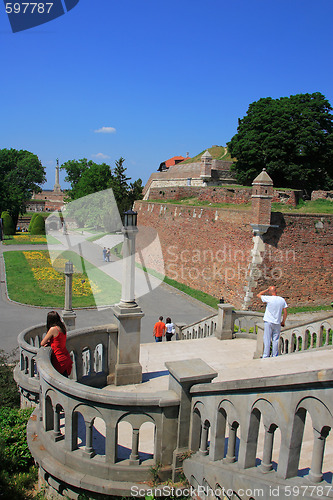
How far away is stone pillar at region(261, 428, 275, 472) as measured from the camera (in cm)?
321

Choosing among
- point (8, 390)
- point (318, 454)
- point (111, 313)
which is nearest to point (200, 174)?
point (111, 313)

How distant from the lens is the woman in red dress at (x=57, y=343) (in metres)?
5.28

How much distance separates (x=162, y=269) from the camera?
27953mm

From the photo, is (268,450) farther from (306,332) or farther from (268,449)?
(306,332)

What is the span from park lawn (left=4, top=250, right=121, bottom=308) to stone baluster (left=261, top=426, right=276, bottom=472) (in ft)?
52.8

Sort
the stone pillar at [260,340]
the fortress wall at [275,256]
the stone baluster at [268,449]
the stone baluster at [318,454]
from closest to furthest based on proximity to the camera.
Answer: the stone baluster at [318,454]
the stone baluster at [268,449]
the stone pillar at [260,340]
the fortress wall at [275,256]

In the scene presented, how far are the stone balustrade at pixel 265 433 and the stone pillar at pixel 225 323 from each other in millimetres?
6251

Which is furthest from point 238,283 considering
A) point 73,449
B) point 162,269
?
point 73,449

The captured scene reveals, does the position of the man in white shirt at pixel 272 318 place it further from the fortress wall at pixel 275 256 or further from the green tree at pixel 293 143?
the green tree at pixel 293 143

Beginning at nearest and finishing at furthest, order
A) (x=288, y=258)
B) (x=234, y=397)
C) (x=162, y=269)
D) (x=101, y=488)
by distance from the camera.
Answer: (x=234, y=397), (x=101, y=488), (x=288, y=258), (x=162, y=269)

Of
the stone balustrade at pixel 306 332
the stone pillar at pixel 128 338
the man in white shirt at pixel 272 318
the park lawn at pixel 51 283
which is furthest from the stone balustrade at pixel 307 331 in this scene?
the park lawn at pixel 51 283

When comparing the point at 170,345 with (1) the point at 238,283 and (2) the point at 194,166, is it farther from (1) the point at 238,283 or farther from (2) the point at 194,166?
(2) the point at 194,166

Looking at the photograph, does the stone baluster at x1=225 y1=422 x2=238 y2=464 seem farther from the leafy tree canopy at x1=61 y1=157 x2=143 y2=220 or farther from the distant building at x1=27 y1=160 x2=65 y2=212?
the distant building at x1=27 y1=160 x2=65 y2=212

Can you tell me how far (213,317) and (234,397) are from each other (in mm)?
8061
